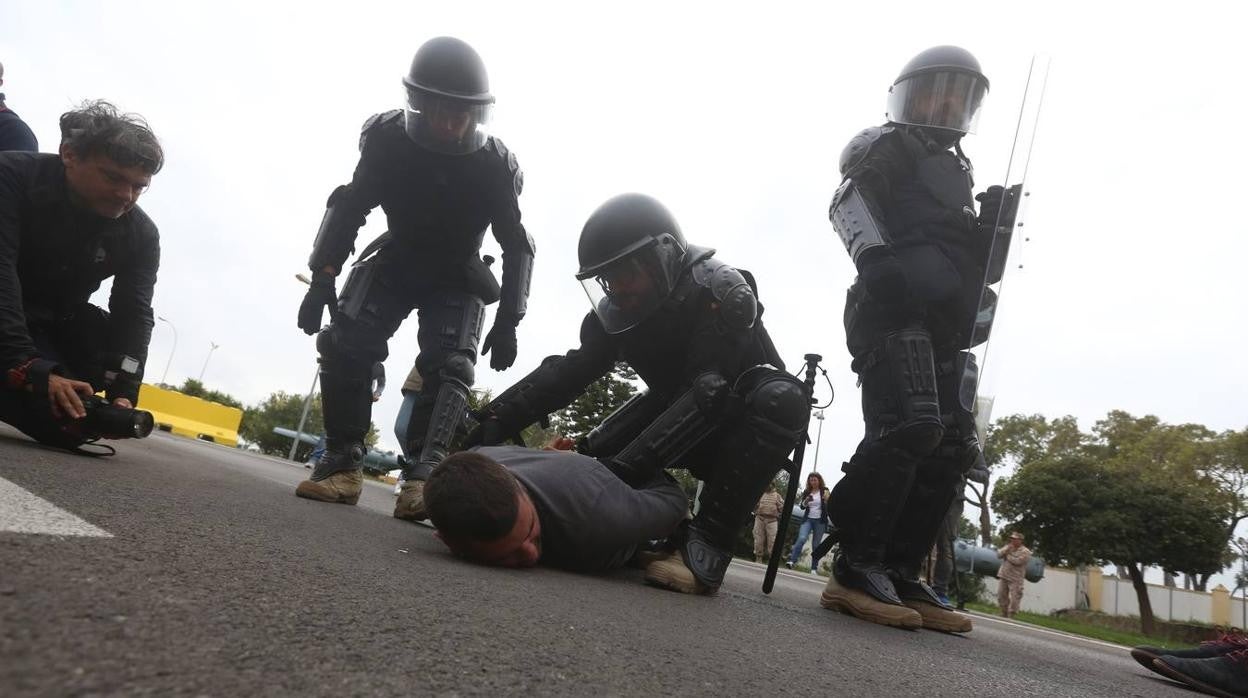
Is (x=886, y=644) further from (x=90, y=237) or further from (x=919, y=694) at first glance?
(x=90, y=237)

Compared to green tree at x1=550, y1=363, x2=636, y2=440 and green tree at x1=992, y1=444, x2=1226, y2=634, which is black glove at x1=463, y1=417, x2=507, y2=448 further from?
green tree at x1=992, y1=444, x2=1226, y2=634

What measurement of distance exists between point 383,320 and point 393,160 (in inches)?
31.2

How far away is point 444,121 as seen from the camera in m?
3.70

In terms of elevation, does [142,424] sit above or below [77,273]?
below

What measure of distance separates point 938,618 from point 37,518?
3102 mm

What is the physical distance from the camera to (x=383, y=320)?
396 centimetres

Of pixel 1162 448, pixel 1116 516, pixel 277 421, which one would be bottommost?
pixel 277 421

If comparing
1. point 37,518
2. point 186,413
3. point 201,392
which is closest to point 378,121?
point 37,518

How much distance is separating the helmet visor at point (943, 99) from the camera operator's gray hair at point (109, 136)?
3172mm

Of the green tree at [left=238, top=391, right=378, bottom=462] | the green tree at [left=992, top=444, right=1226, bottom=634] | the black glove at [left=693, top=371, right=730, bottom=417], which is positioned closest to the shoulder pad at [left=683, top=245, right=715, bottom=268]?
the black glove at [left=693, top=371, right=730, bottom=417]

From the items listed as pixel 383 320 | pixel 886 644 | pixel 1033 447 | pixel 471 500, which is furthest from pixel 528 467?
pixel 1033 447

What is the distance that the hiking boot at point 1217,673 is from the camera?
2.53 meters

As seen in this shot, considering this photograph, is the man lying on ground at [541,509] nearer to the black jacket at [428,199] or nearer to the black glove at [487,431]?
the black glove at [487,431]

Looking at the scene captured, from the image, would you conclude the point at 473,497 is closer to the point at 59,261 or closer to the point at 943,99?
the point at 59,261
